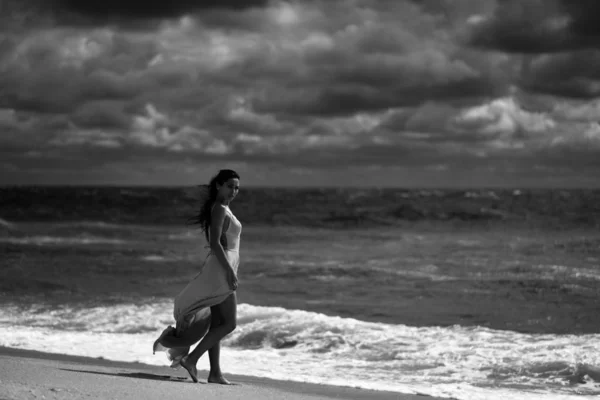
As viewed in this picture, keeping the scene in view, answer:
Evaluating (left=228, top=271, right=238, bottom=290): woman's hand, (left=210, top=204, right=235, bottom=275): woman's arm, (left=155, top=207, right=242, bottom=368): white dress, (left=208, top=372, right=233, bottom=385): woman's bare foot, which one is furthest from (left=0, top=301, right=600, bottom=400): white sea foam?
(left=210, top=204, right=235, bottom=275): woman's arm

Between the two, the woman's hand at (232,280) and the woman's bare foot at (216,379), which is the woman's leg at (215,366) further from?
the woman's hand at (232,280)

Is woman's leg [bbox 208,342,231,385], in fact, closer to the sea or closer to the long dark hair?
the long dark hair

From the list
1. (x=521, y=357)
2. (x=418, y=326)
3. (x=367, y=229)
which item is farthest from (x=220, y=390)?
(x=367, y=229)

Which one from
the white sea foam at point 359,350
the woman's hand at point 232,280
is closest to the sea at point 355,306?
the white sea foam at point 359,350

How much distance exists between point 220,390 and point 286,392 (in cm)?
81

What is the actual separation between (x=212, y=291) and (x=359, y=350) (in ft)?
14.0

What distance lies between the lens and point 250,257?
22.8 m

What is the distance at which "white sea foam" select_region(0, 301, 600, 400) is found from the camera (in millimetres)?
7996

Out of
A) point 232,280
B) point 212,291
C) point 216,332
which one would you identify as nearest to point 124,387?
point 216,332

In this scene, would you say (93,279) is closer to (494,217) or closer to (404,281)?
(404,281)

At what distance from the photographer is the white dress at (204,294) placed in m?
6.14

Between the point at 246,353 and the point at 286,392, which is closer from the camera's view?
the point at 286,392

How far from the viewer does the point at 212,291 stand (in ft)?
20.1

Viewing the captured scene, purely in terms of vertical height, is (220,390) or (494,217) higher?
(494,217)
